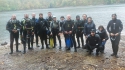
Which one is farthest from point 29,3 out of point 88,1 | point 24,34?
point 24,34

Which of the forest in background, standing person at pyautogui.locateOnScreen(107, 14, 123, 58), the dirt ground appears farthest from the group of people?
the forest in background

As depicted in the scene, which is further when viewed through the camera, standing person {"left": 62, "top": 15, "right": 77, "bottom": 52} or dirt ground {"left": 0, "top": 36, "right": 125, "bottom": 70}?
standing person {"left": 62, "top": 15, "right": 77, "bottom": 52}

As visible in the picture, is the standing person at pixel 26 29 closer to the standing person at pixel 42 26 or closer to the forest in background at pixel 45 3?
the standing person at pixel 42 26

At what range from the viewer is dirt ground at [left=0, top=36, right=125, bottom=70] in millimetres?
8578

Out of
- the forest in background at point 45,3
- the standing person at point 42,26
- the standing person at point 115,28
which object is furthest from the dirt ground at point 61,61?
the forest in background at point 45,3

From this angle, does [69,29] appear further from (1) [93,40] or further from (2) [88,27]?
(1) [93,40]

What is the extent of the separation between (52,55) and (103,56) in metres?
2.82

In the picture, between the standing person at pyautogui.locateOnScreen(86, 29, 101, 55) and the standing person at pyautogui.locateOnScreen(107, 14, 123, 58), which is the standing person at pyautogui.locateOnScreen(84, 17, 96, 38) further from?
the standing person at pyautogui.locateOnScreen(107, 14, 123, 58)

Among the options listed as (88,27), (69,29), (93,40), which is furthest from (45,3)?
(93,40)

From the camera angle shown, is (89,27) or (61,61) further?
(89,27)

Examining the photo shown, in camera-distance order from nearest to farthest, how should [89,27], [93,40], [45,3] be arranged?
1. [93,40]
2. [89,27]
3. [45,3]

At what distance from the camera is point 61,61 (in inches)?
372

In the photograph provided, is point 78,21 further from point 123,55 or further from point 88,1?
point 88,1

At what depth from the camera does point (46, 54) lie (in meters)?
10.7
